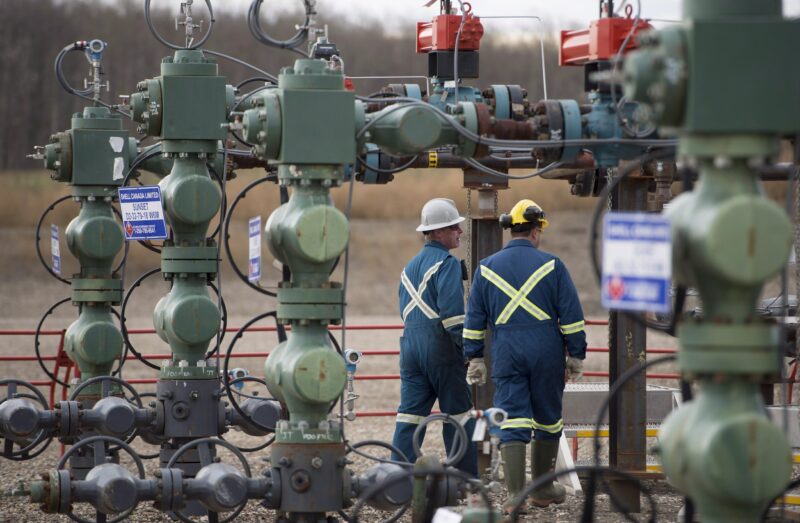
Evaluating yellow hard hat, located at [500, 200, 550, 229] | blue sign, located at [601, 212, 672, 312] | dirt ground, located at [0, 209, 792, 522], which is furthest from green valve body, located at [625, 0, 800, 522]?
dirt ground, located at [0, 209, 792, 522]

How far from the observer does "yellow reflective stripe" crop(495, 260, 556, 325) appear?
8.43 metres

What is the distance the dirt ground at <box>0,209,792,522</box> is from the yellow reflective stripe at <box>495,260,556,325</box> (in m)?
4.42

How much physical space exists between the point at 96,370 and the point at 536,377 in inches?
130

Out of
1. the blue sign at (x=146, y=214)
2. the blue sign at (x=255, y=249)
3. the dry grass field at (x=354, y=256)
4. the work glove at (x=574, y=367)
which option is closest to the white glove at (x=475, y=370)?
the work glove at (x=574, y=367)

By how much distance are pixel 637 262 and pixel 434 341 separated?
13.8 ft

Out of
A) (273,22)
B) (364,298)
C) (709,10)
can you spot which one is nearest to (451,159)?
(709,10)

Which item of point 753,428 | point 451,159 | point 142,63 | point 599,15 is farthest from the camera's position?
point 142,63

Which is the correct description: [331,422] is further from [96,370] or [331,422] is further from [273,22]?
[273,22]

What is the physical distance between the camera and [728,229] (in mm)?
4664

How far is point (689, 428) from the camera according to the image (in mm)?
4852

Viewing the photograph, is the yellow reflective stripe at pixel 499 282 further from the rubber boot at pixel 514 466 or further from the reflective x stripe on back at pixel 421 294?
the rubber boot at pixel 514 466

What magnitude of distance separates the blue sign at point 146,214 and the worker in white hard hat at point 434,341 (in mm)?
1670

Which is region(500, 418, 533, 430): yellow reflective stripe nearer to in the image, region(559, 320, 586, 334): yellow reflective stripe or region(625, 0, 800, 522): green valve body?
region(559, 320, 586, 334): yellow reflective stripe

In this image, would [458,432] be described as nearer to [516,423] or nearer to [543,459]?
[516,423]
